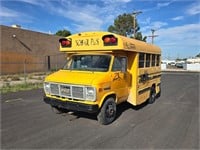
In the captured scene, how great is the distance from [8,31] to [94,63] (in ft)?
68.7

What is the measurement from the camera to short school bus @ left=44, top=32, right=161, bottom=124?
5.29m

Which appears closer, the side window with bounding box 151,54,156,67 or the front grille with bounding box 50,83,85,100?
the front grille with bounding box 50,83,85,100

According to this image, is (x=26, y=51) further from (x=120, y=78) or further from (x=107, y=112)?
(x=107, y=112)

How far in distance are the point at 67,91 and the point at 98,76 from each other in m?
0.98

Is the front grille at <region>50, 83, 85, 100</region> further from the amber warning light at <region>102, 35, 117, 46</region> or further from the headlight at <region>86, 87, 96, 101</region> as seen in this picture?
the amber warning light at <region>102, 35, 117, 46</region>

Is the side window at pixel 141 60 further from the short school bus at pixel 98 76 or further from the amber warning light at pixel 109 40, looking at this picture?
the amber warning light at pixel 109 40

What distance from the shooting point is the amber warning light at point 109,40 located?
19.3 feet

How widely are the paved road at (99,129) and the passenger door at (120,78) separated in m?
0.83

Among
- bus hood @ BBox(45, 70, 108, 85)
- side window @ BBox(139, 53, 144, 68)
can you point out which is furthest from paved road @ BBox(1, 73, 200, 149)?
side window @ BBox(139, 53, 144, 68)

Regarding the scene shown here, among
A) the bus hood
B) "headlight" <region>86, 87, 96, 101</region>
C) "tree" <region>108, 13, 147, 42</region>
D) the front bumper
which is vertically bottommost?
the front bumper

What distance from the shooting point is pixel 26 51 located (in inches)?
1031

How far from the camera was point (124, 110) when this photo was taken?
7484 millimetres

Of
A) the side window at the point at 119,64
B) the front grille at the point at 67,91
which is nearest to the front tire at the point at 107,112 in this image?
the front grille at the point at 67,91

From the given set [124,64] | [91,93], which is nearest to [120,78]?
[124,64]
